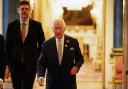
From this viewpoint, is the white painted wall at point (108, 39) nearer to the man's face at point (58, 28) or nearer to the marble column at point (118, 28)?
the marble column at point (118, 28)

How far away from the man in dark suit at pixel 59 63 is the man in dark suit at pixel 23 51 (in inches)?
17.6

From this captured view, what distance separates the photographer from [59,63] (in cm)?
387

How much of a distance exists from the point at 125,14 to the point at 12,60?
1.70 meters

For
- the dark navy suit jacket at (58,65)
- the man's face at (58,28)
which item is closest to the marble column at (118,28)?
the dark navy suit jacket at (58,65)

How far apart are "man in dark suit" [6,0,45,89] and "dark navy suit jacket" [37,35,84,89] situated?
448 millimetres

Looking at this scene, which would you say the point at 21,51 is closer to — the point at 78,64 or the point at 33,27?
the point at 33,27

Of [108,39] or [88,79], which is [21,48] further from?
[88,79]

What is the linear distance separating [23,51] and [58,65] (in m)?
0.68

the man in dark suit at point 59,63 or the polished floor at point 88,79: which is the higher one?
the man in dark suit at point 59,63

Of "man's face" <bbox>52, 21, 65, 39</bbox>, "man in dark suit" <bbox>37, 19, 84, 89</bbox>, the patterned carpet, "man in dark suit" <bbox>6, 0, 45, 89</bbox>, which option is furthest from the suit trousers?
the patterned carpet

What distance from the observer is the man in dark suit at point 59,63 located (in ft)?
12.7

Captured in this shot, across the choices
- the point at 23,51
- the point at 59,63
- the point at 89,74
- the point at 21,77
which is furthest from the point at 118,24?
the point at 59,63

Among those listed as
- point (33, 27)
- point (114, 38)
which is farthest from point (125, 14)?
point (114, 38)

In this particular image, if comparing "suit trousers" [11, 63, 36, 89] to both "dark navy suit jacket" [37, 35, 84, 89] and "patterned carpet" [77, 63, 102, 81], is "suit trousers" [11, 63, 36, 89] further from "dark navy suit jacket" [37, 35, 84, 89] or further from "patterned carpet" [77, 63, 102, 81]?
"patterned carpet" [77, 63, 102, 81]
